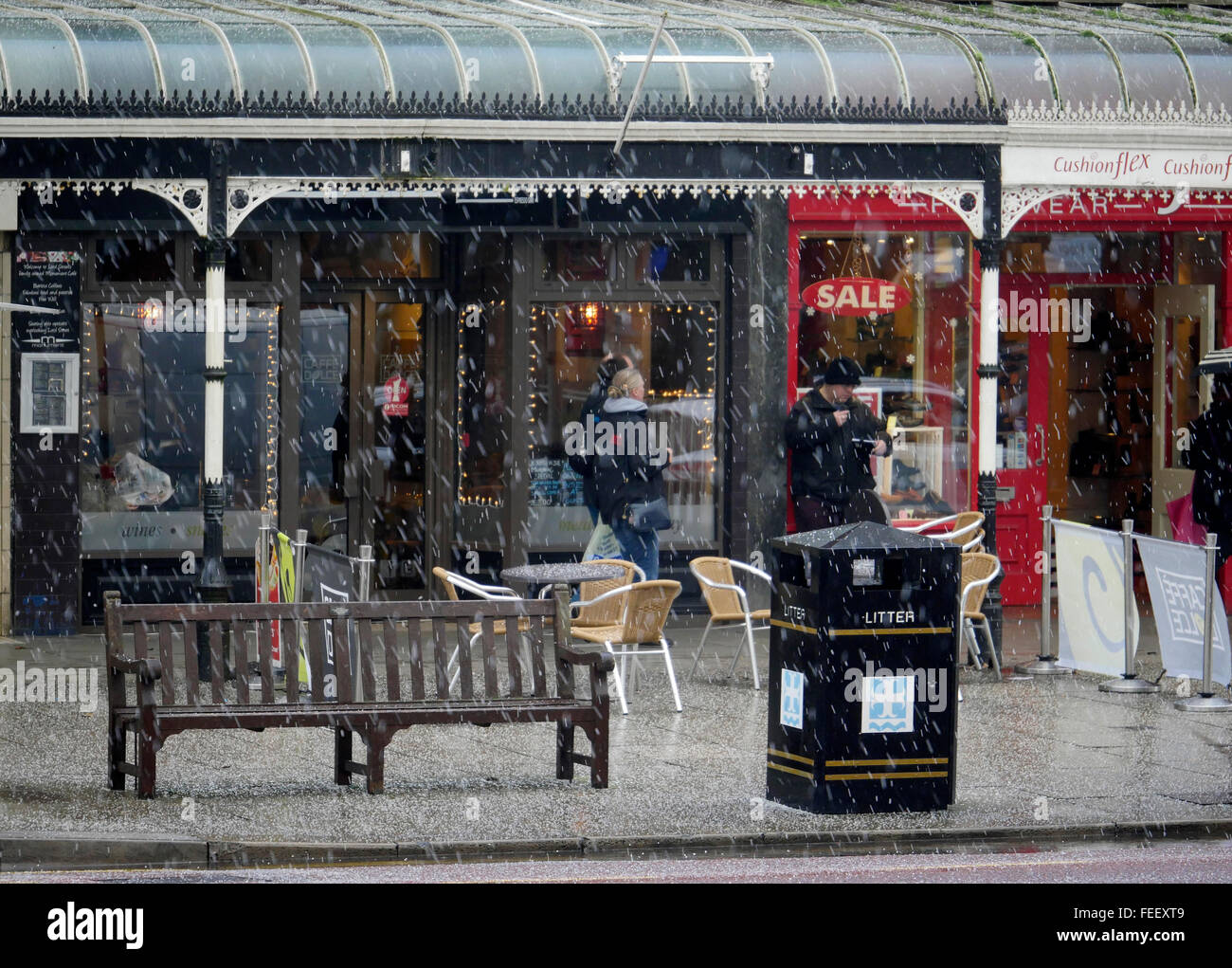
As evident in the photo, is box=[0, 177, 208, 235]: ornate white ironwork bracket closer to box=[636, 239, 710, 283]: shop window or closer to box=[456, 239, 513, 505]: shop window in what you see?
box=[456, 239, 513, 505]: shop window

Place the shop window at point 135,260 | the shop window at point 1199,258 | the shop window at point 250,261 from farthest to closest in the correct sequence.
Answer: the shop window at point 1199,258
the shop window at point 250,261
the shop window at point 135,260

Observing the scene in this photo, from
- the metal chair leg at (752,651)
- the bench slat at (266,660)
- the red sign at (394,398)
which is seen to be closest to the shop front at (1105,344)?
the metal chair leg at (752,651)

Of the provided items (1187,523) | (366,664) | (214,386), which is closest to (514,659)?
(366,664)

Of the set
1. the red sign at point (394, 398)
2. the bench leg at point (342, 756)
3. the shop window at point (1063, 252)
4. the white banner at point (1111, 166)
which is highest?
the white banner at point (1111, 166)

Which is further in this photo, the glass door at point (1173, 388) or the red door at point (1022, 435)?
the glass door at point (1173, 388)

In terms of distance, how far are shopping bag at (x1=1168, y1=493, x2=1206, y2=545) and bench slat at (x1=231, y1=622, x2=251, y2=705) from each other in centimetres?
751

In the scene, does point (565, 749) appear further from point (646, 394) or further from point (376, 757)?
point (646, 394)

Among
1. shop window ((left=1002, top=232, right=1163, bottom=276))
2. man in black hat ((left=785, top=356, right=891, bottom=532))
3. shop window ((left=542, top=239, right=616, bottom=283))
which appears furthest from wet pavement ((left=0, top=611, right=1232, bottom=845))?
shop window ((left=1002, top=232, right=1163, bottom=276))

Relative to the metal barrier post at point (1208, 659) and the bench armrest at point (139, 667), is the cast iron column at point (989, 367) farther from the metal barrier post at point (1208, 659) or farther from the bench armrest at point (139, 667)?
the bench armrest at point (139, 667)

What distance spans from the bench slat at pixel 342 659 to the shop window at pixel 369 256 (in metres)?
6.39

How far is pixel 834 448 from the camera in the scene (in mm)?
13992

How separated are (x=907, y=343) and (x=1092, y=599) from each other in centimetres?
397

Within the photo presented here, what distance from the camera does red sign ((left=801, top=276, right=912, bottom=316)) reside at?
15.6m

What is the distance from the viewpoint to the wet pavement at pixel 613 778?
8.45m
